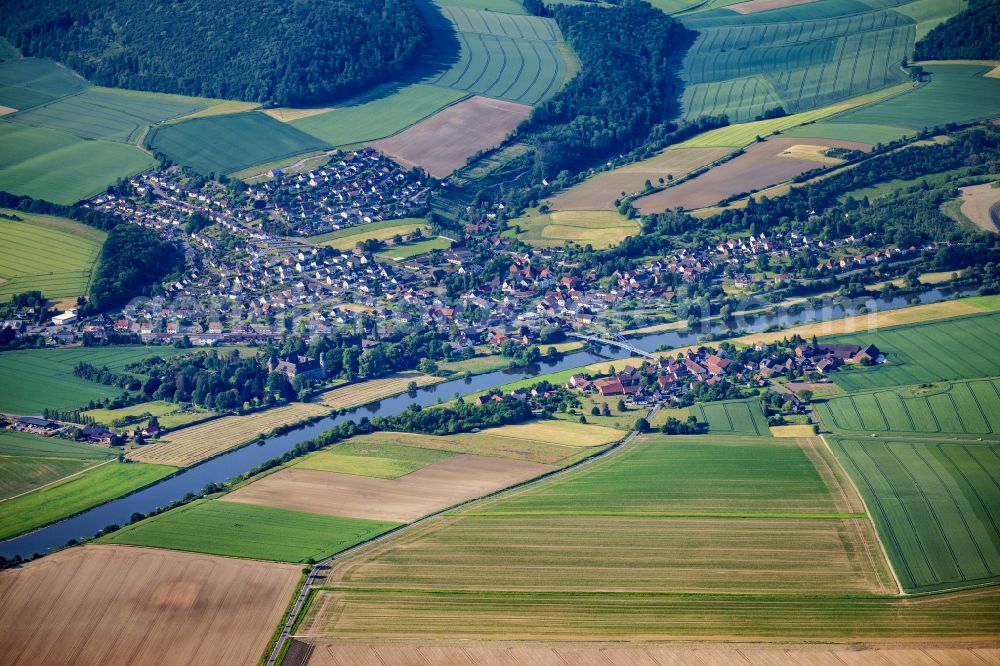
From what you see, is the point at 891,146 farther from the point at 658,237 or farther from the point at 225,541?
the point at 225,541

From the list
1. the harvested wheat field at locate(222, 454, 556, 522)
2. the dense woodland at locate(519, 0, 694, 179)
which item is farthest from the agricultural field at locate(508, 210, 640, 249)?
the harvested wheat field at locate(222, 454, 556, 522)

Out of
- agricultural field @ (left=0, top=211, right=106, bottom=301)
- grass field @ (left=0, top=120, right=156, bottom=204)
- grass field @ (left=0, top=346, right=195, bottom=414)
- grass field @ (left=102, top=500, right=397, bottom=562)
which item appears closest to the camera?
grass field @ (left=102, top=500, right=397, bottom=562)

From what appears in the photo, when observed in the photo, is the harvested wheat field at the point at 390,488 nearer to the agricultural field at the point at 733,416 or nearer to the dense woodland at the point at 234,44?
the agricultural field at the point at 733,416

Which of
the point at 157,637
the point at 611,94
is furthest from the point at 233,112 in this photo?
the point at 157,637

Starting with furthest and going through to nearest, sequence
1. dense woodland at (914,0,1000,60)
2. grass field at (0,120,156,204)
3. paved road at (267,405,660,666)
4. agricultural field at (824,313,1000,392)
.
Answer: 1. dense woodland at (914,0,1000,60)
2. grass field at (0,120,156,204)
3. agricultural field at (824,313,1000,392)
4. paved road at (267,405,660,666)

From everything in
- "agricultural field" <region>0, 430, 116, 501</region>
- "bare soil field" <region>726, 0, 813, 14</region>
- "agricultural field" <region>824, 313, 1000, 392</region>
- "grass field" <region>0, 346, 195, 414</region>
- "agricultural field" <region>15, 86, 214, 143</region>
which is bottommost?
"agricultural field" <region>0, 430, 116, 501</region>

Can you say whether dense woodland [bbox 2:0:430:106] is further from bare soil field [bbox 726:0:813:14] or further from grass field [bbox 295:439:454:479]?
grass field [bbox 295:439:454:479]
